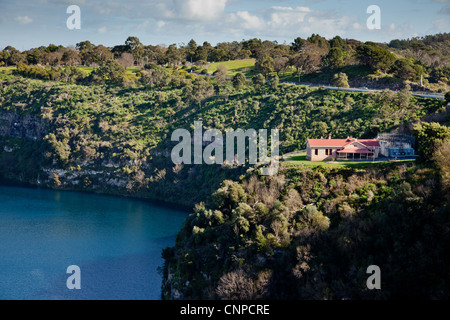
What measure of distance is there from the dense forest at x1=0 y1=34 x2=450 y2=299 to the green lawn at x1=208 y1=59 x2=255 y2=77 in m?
1.04

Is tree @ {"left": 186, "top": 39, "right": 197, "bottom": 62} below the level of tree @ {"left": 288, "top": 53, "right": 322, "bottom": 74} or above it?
above

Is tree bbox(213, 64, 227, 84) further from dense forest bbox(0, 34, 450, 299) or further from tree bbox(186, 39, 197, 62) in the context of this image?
tree bbox(186, 39, 197, 62)

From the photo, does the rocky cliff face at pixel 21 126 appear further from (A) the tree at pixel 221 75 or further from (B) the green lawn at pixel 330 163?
(B) the green lawn at pixel 330 163

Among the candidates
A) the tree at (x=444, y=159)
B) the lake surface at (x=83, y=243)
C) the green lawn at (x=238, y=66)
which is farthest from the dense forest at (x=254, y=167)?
the lake surface at (x=83, y=243)

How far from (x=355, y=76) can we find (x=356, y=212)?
57.6m

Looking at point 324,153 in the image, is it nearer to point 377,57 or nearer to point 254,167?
point 254,167

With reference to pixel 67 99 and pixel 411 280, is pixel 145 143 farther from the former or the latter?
pixel 411 280

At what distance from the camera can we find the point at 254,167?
2457 inches

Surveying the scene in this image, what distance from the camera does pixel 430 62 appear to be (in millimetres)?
112250

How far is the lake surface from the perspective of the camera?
50500 mm

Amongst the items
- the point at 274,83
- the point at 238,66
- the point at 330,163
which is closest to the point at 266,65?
the point at 274,83

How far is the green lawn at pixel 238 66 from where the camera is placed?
397 feet

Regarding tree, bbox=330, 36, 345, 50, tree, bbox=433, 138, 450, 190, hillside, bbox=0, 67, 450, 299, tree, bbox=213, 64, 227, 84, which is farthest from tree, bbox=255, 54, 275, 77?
tree, bbox=433, 138, 450, 190

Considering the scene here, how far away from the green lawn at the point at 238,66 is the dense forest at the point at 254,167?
1044mm
